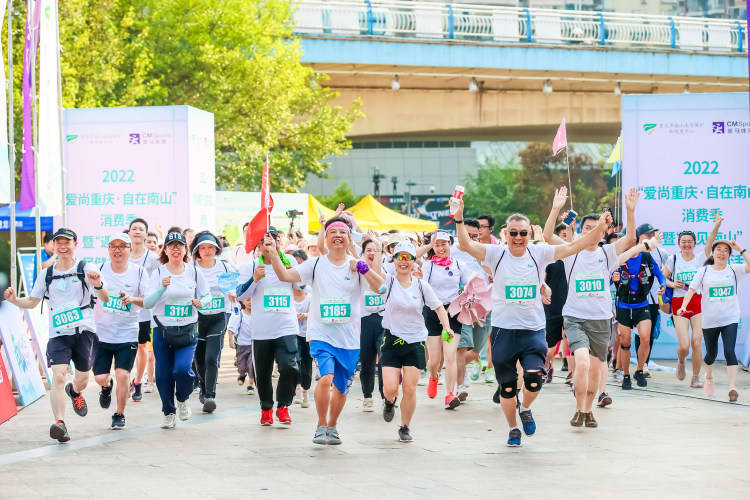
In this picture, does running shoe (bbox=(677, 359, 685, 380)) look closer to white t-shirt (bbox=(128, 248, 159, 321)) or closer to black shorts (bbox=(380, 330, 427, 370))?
black shorts (bbox=(380, 330, 427, 370))

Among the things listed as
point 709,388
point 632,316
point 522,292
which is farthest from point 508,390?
point 632,316

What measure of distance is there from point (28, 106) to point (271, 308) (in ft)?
22.7

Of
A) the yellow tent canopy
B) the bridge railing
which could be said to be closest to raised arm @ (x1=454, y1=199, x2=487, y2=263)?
the yellow tent canopy

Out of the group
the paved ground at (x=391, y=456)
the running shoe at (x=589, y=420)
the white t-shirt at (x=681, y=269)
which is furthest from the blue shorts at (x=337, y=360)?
the white t-shirt at (x=681, y=269)

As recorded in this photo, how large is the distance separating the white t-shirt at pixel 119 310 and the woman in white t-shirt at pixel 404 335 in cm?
229

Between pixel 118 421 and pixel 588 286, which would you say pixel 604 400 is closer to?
pixel 588 286

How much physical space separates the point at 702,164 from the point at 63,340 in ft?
33.8

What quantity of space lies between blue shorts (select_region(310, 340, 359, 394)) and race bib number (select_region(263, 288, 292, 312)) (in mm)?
1192

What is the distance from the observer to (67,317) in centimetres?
1016

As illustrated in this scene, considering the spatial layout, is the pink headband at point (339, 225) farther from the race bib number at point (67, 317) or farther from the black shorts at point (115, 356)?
the black shorts at point (115, 356)

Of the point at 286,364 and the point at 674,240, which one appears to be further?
the point at 674,240

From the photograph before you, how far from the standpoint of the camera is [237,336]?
1397cm

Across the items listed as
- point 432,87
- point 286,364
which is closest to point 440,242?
point 286,364

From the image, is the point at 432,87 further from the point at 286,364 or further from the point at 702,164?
the point at 286,364
